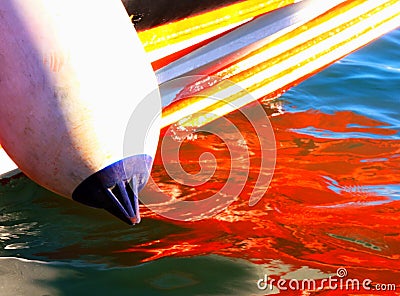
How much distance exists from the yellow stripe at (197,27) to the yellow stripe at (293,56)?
0.44m

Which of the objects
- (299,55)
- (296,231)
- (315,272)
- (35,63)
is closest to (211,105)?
(299,55)

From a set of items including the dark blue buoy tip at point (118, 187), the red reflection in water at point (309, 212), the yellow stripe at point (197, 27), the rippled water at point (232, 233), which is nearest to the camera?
the dark blue buoy tip at point (118, 187)

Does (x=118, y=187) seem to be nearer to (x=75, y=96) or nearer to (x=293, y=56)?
(x=75, y=96)

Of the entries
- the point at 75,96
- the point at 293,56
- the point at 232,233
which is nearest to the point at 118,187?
the point at 75,96

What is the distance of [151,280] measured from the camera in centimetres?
270

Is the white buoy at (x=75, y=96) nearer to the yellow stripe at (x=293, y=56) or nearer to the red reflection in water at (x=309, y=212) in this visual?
the red reflection in water at (x=309, y=212)

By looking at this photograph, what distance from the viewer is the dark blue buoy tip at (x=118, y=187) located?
252 centimetres

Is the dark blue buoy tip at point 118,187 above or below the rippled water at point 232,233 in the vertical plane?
above

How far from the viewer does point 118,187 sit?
2549 mm

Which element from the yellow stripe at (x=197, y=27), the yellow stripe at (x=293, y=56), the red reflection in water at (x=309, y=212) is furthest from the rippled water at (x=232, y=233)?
the yellow stripe at (x=197, y=27)

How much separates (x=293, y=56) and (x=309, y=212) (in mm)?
1176

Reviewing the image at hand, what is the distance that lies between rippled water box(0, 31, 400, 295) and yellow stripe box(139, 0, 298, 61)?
63 centimetres

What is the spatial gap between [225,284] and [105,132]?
2.20 ft

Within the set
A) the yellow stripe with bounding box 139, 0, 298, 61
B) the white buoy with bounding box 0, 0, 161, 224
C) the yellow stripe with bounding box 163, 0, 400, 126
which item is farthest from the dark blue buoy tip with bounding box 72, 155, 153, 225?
the yellow stripe with bounding box 163, 0, 400, 126
